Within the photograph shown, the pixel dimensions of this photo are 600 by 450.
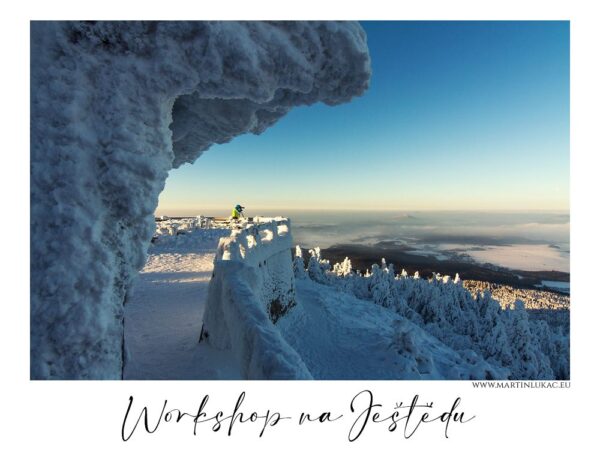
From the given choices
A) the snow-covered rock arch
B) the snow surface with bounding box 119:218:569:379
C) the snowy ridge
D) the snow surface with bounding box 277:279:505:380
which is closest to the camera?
the snow-covered rock arch

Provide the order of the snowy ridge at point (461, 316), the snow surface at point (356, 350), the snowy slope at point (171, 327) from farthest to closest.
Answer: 1. the snowy ridge at point (461, 316)
2. the snow surface at point (356, 350)
3. the snowy slope at point (171, 327)

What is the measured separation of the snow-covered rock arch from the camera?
9.50ft

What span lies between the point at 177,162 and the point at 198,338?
146 inches

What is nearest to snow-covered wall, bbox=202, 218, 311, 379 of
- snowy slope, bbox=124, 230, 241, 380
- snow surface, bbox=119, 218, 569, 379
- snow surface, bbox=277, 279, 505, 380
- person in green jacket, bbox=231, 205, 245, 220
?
snow surface, bbox=119, 218, 569, 379

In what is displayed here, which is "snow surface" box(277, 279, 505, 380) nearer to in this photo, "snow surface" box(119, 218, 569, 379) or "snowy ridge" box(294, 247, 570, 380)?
"snow surface" box(119, 218, 569, 379)

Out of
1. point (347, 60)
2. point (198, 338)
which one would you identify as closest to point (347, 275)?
point (198, 338)

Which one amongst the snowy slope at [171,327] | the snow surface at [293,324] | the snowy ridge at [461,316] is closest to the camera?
the snow surface at [293,324]

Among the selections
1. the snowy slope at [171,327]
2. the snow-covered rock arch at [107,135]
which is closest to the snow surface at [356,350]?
the snowy slope at [171,327]

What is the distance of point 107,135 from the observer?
10.3 feet

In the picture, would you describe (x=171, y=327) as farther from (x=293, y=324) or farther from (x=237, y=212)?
(x=237, y=212)

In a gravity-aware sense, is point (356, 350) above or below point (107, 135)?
below

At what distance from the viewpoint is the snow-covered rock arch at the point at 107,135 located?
2.90 meters

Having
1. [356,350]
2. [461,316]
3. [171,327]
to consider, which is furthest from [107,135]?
[461,316]

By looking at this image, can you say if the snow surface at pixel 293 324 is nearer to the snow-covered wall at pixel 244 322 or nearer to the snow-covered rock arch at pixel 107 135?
the snow-covered wall at pixel 244 322
